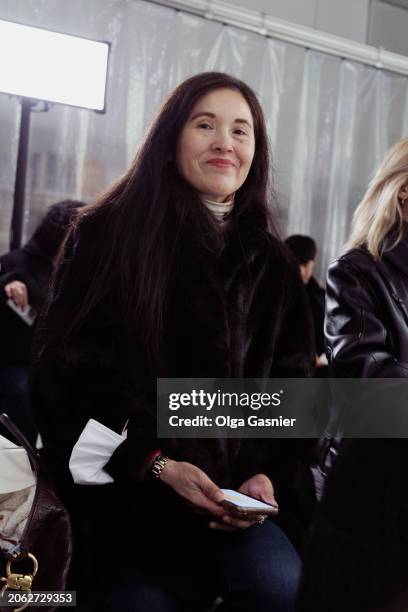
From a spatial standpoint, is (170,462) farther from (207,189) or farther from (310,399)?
(207,189)

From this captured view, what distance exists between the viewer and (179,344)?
1539 mm

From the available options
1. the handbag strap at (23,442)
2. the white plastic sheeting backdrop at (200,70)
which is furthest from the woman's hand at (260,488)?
the white plastic sheeting backdrop at (200,70)

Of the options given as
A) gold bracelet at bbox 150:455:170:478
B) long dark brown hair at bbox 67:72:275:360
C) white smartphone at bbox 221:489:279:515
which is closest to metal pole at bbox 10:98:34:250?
long dark brown hair at bbox 67:72:275:360

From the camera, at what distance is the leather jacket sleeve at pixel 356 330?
1.71m

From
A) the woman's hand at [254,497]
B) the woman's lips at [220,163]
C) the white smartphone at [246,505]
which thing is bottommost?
the woman's hand at [254,497]

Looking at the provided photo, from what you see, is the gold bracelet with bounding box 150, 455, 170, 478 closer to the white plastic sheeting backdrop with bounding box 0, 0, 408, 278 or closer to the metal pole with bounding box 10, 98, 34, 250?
the metal pole with bounding box 10, 98, 34, 250

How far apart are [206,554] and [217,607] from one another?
113 millimetres

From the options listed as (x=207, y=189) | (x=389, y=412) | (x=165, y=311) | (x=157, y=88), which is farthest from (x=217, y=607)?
(x=157, y=88)

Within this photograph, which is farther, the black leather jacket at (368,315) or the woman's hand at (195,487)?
the black leather jacket at (368,315)

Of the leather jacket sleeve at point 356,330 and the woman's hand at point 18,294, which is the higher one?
the leather jacket sleeve at point 356,330

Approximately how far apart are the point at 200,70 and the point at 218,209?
293 centimetres

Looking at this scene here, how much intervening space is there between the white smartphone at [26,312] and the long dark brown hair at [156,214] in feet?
4.74

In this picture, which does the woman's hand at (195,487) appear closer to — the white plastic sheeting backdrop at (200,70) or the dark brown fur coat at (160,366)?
the dark brown fur coat at (160,366)

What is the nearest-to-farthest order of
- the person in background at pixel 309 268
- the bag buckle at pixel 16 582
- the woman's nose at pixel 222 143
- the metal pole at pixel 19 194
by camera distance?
1. the bag buckle at pixel 16 582
2. the woman's nose at pixel 222 143
3. the metal pole at pixel 19 194
4. the person in background at pixel 309 268
